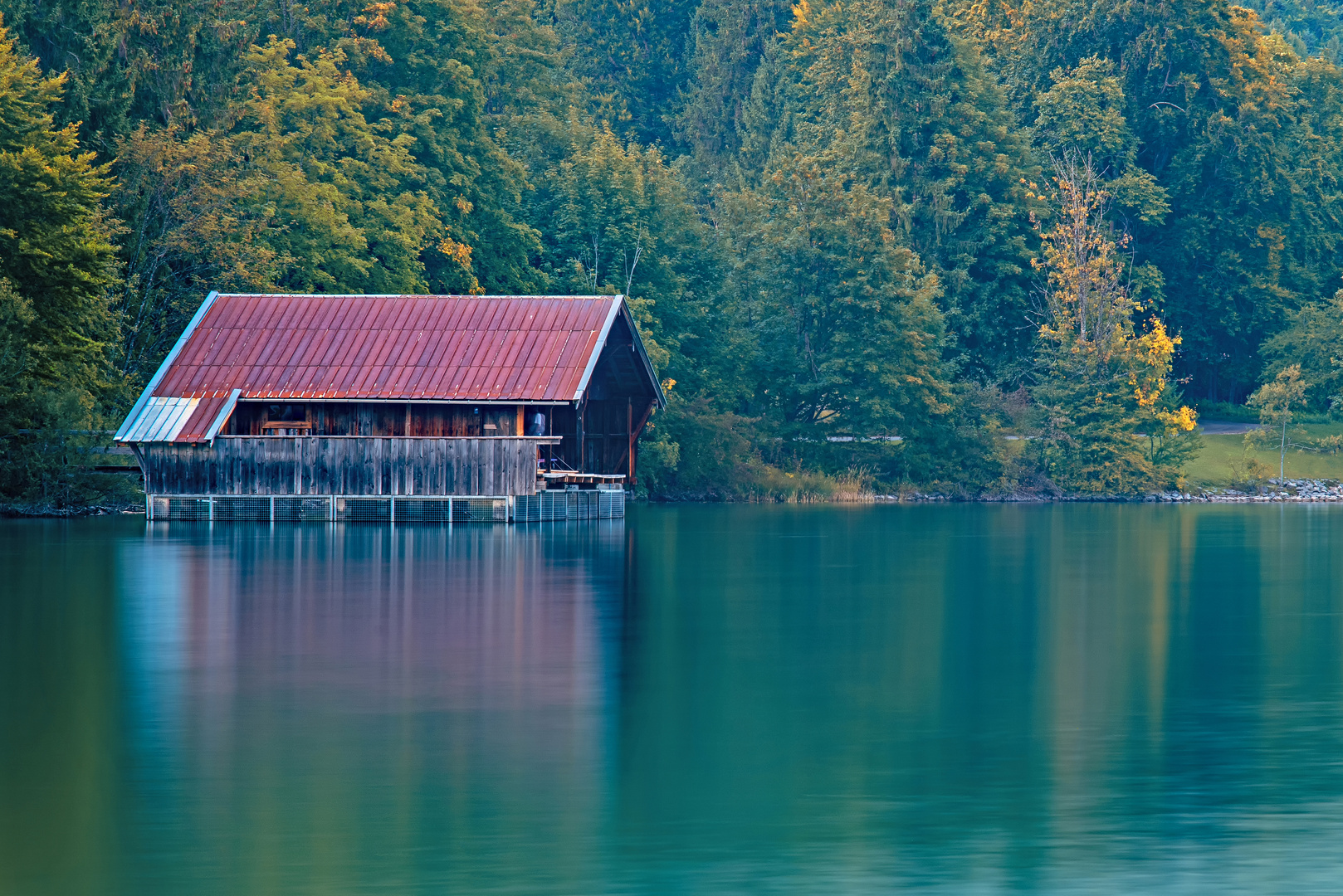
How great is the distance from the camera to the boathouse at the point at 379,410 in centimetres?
4773

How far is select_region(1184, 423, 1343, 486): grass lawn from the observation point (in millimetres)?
74250

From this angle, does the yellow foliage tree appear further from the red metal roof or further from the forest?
the red metal roof

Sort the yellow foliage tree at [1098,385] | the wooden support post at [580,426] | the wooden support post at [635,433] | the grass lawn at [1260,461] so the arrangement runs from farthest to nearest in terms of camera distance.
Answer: the grass lawn at [1260,461], the yellow foliage tree at [1098,385], the wooden support post at [635,433], the wooden support post at [580,426]

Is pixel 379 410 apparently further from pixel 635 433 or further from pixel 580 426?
pixel 635 433

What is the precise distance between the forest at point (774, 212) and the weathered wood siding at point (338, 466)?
2528 mm

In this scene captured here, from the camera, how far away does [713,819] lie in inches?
531

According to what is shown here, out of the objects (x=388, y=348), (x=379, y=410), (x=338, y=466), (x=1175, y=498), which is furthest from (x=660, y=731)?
(x=1175, y=498)

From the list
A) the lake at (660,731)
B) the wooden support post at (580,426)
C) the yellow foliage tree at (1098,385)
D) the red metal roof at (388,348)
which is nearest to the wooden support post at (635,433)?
the wooden support post at (580,426)

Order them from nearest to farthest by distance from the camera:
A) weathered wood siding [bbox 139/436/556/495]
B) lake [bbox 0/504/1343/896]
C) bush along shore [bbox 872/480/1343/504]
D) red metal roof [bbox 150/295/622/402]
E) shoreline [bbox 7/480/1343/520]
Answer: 1. lake [bbox 0/504/1343/896]
2. weathered wood siding [bbox 139/436/556/495]
3. red metal roof [bbox 150/295/622/402]
4. shoreline [bbox 7/480/1343/520]
5. bush along shore [bbox 872/480/1343/504]

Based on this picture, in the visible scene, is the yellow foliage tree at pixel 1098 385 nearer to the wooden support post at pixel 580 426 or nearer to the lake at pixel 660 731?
the wooden support post at pixel 580 426

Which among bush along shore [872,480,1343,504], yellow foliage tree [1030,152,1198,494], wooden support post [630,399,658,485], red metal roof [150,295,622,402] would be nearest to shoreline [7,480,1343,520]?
bush along shore [872,480,1343,504]

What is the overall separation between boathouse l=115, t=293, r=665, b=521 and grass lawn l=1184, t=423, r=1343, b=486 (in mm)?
32210

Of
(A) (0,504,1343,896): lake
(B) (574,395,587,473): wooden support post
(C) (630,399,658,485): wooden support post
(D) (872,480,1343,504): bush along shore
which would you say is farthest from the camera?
(D) (872,480,1343,504): bush along shore

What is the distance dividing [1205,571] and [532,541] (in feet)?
49.5
